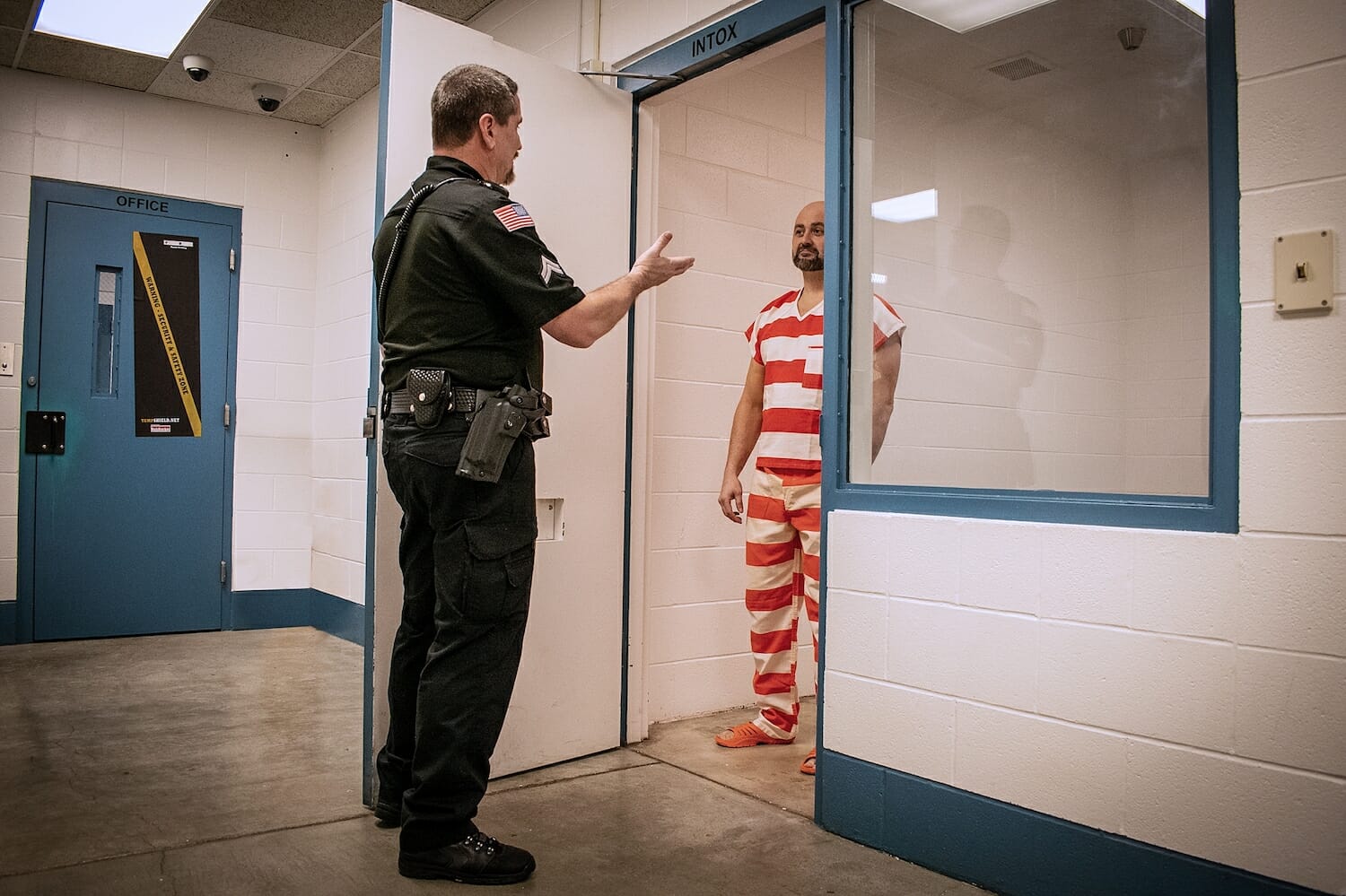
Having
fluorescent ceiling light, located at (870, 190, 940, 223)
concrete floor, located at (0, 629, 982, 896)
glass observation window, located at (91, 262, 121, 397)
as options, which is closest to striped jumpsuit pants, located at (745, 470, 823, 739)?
concrete floor, located at (0, 629, 982, 896)

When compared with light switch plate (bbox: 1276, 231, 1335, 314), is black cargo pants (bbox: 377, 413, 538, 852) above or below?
below

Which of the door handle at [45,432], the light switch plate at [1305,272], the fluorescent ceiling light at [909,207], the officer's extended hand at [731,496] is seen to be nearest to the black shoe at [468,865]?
the officer's extended hand at [731,496]

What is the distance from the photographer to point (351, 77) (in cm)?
474

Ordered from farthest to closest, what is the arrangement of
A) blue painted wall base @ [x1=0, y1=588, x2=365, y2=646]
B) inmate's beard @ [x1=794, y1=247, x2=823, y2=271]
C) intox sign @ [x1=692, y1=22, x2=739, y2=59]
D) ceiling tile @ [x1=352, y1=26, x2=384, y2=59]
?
blue painted wall base @ [x1=0, y1=588, x2=365, y2=646] < ceiling tile @ [x1=352, y1=26, x2=384, y2=59] < inmate's beard @ [x1=794, y1=247, x2=823, y2=271] < intox sign @ [x1=692, y1=22, x2=739, y2=59]

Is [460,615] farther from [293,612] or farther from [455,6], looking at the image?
[293,612]

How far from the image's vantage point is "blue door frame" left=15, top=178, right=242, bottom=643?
15.5 ft

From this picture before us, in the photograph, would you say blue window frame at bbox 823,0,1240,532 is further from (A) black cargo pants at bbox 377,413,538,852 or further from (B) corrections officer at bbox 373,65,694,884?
(A) black cargo pants at bbox 377,413,538,852

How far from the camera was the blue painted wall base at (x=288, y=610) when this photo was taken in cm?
515

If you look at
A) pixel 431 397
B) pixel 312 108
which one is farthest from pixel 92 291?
pixel 431 397

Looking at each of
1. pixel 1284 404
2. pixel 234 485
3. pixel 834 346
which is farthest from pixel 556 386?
pixel 234 485

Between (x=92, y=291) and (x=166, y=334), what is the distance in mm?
391

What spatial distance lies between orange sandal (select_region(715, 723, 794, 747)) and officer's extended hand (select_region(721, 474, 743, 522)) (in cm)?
69

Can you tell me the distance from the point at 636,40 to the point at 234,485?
351cm

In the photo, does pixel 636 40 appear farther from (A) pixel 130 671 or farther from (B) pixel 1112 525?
(A) pixel 130 671
